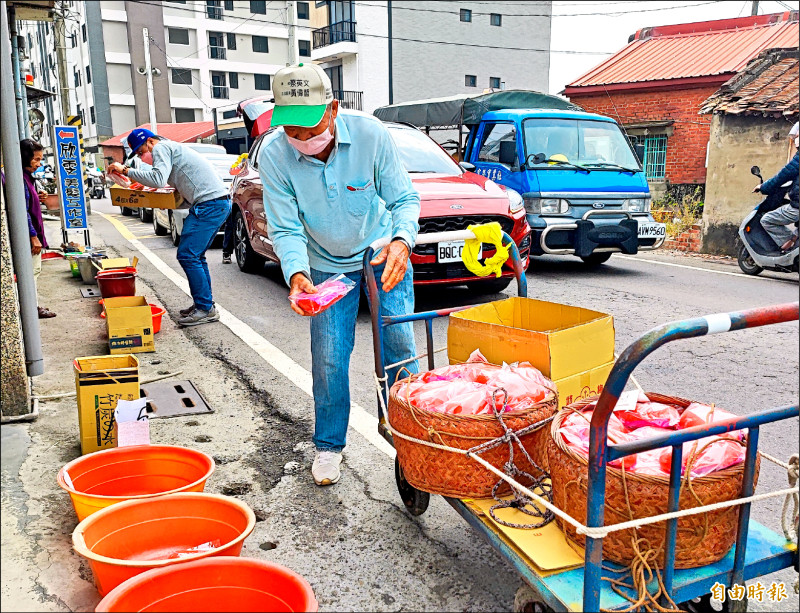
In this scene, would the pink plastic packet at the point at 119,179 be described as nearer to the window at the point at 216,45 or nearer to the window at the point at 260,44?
the window at the point at 216,45

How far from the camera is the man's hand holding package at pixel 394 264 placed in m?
2.91

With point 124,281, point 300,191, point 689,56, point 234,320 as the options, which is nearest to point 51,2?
point 124,281

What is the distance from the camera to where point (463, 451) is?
2314 mm

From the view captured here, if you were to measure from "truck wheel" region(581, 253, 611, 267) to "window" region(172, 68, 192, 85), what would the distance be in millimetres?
35983

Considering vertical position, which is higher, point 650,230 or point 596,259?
point 650,230

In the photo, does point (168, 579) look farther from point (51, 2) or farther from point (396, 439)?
point (51, 2)

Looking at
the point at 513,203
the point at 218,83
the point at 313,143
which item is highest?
the point at 218,83

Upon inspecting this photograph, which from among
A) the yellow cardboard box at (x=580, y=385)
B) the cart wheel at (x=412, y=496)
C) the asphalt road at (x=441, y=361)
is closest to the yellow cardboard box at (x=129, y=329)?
the asphalt road at (x=441, y=361)

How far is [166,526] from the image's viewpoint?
266 centimetres

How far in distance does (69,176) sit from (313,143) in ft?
27.7

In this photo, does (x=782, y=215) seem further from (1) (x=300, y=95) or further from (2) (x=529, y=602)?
(2) (x=529, y=602)

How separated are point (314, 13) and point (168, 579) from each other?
34.8 metres

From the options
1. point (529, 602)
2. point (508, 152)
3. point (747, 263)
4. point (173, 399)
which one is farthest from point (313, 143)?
point (747, 263)

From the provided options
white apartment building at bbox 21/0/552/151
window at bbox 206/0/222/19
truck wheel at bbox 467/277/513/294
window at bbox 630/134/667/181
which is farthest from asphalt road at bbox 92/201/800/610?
window at bbox 206/0/222/19
